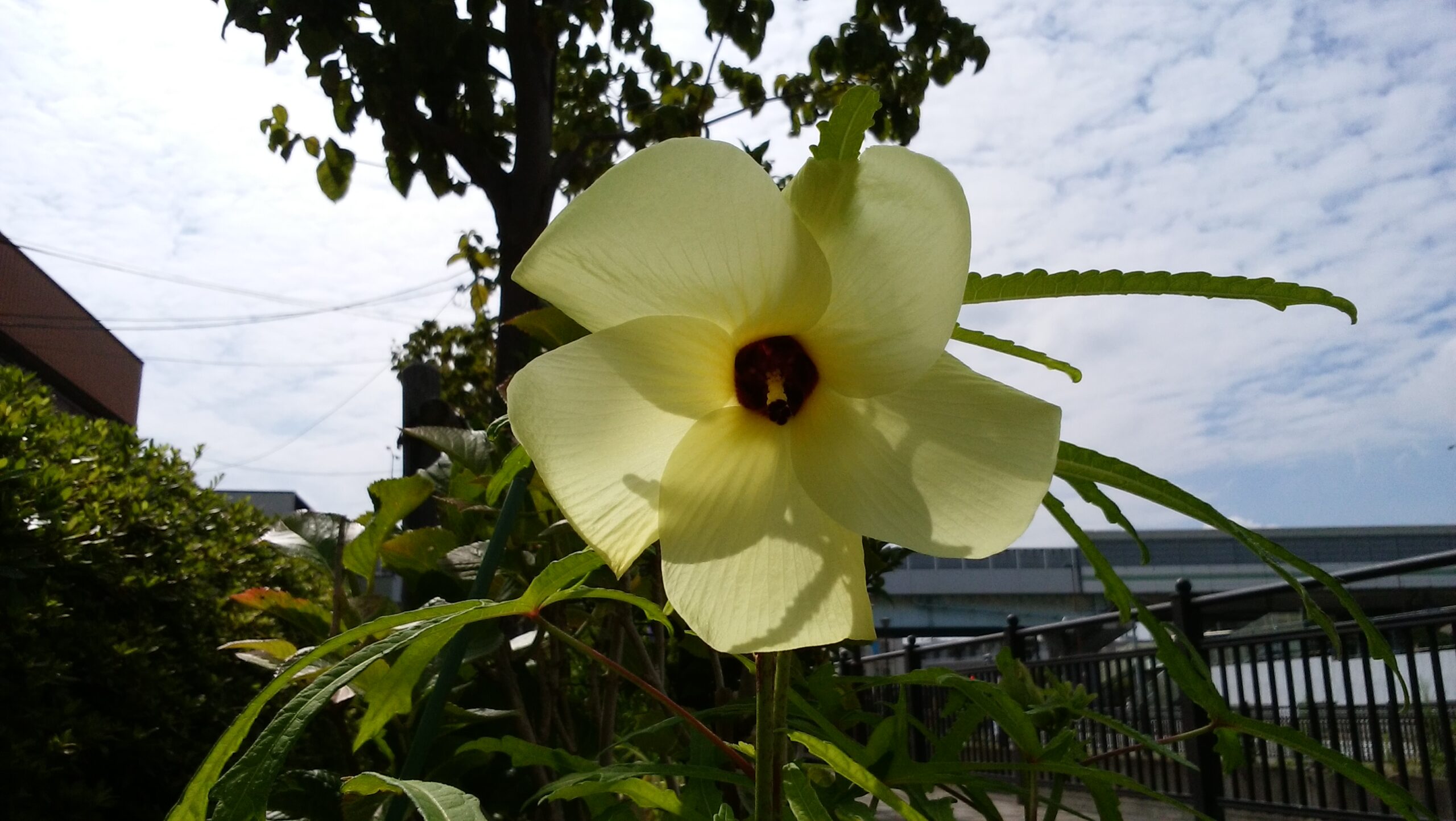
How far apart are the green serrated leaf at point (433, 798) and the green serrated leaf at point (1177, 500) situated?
0.46 meters

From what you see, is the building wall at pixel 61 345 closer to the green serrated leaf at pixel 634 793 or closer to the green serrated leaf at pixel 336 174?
the green serrated leaf at pixel 336 174

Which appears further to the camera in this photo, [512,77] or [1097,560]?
[512,77]

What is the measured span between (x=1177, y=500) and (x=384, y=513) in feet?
3.80

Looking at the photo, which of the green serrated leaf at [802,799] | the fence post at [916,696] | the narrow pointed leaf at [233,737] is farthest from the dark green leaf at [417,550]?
the fence post at [916,696]

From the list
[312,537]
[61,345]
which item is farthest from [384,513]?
[61,345]

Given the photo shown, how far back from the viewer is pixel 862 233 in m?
0.49

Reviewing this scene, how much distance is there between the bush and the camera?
196 cm

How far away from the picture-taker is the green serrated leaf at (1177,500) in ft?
2.10

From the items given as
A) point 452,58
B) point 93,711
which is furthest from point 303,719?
point 452,58

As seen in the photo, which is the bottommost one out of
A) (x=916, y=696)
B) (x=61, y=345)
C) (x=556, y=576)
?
(x=916, y=696)

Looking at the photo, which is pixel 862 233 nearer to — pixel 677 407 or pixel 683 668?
pixel 677 407

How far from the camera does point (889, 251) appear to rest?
0.49m

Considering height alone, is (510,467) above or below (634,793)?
above

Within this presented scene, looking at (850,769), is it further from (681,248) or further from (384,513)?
(384,513)
